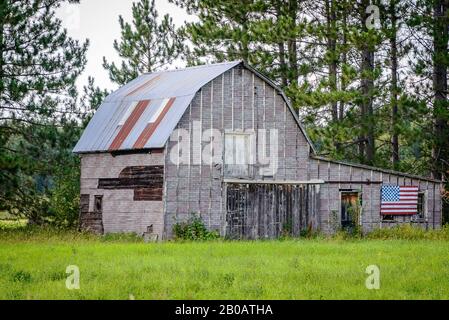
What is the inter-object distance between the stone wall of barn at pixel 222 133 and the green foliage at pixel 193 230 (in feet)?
0.80

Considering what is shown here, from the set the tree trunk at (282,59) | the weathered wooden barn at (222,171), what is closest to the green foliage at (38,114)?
the weathered wooden barn at (222,171)

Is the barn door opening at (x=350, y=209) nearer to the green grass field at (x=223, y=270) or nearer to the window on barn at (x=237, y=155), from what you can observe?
the window on barn at (x=237, y=155)

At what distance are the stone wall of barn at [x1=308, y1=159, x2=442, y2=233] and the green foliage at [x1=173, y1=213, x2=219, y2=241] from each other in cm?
480

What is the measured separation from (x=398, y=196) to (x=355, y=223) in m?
1.92

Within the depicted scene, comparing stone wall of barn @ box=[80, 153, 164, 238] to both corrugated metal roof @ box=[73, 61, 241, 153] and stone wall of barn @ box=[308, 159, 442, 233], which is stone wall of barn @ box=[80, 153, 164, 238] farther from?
stone wall of barn @ box=[308, 159, 442, 233]

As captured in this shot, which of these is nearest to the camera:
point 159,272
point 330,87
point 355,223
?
point 159,272

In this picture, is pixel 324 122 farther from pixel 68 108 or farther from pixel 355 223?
pixel 68 108

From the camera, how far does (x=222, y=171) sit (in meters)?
31.5

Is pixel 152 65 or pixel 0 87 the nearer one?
pixel 0 87

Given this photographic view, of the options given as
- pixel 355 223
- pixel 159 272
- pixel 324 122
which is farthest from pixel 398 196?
pixel 159 272

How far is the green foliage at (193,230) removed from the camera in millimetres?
30047

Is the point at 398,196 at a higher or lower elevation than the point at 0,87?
lower

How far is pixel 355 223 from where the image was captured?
3391 cm

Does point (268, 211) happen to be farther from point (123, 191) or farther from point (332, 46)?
point (332, 46)
